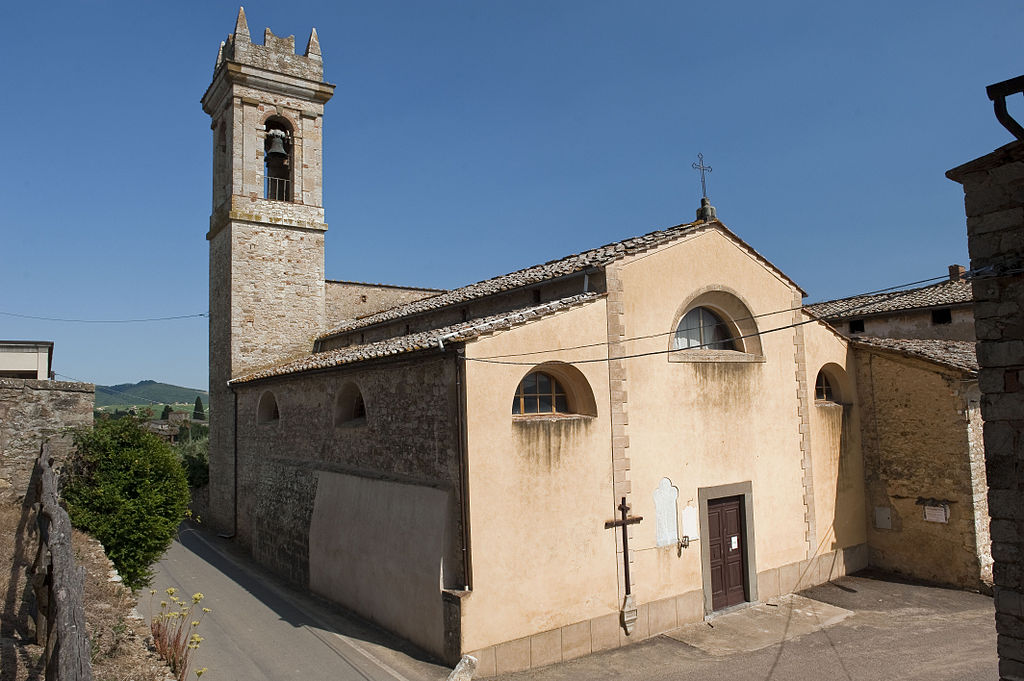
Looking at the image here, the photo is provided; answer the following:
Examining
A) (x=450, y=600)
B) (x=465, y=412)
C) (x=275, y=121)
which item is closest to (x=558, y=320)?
(x=465, y=412)

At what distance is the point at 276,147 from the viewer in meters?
18.8

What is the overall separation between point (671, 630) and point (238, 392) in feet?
41.4

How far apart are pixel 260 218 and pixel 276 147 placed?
2143 mm

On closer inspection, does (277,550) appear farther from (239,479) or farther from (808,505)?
(808,505)

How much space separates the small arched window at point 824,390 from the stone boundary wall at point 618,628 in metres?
3.17

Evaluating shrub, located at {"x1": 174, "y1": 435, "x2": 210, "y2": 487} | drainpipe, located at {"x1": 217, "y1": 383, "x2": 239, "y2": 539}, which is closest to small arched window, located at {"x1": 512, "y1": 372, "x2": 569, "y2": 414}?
drainpipe, located at {"x1": 217, "y1": 383, "x2": 239, "y2": 539}

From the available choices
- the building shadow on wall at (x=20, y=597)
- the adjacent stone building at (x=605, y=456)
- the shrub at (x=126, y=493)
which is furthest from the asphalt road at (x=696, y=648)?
the building shadow on wall at (x=20, y=597)

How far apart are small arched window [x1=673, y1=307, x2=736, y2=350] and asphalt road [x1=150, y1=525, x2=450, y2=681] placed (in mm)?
6844

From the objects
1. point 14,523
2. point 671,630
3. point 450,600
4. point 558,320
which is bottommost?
point 671,630

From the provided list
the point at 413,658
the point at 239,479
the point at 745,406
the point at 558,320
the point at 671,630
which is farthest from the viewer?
the point at 239,479

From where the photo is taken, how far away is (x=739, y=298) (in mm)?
12492

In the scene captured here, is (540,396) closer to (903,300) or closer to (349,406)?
(349,406)

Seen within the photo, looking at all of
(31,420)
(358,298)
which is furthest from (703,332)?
(358,298)

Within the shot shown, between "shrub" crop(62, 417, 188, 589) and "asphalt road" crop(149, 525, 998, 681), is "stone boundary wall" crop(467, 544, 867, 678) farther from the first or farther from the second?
"shrub" crop(62, 417, 188, 589)
